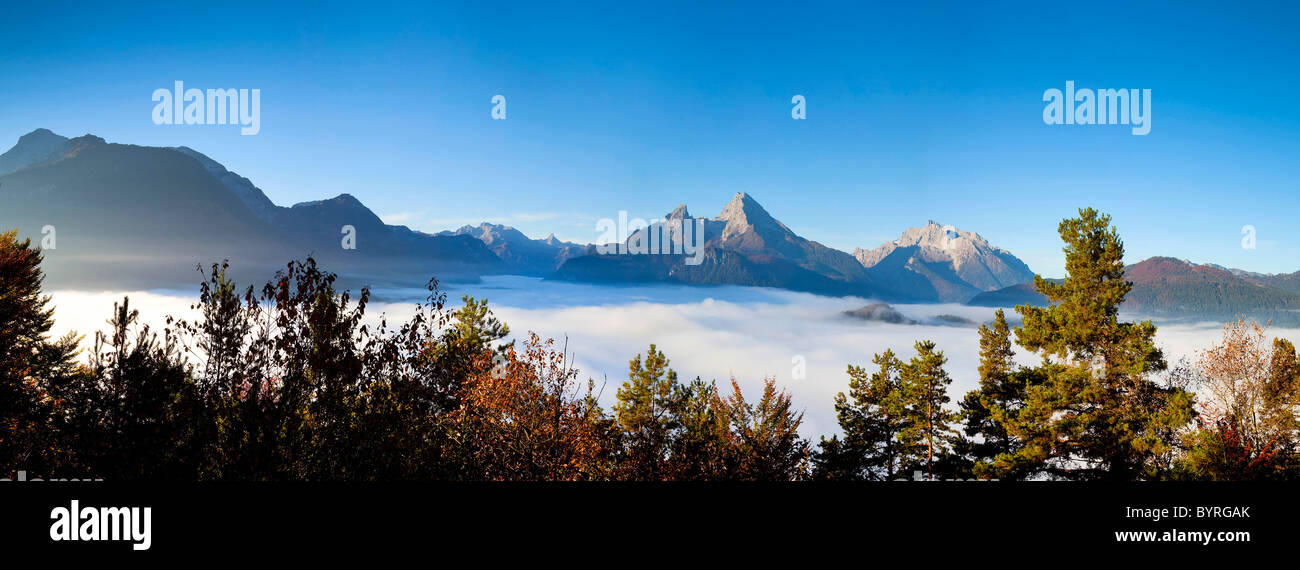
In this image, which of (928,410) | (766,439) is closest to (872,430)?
(928,410)

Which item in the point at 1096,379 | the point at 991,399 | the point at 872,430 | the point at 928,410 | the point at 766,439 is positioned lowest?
the point at 872,430

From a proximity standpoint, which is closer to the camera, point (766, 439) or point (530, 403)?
point (530, 403)

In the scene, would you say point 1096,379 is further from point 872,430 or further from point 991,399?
point 872,430

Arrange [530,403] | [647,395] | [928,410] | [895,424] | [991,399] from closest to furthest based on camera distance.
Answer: [530,403] → [991,399] → [928,410] → [895,424] → [647,395]

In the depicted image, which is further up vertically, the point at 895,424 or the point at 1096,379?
the point at 1096,379

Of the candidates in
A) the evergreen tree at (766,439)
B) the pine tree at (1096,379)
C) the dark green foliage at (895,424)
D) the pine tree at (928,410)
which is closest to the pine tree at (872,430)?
the dark green foliage at (895,424)
